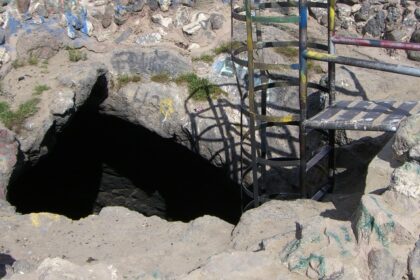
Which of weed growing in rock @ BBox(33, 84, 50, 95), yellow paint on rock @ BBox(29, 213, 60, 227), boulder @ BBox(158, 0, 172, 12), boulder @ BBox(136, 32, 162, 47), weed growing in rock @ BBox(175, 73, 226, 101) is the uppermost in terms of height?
boulder @ BBox(158, 0, 172, 12)

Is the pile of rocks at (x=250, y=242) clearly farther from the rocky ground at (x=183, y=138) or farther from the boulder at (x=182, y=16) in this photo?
the boulder at (x=182, y=16)

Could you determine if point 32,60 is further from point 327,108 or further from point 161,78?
point 327,108

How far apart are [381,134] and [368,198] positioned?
1.96 m

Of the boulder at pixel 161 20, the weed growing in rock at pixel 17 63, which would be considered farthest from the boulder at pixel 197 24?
the weed growing in rock at pixel 17 63

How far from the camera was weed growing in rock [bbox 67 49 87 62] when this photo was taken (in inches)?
233

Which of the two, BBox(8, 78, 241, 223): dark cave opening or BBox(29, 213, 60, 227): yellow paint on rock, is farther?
BBox(8, 78, 241, 223): dark cave opening

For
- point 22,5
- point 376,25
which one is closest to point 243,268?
point 376,25

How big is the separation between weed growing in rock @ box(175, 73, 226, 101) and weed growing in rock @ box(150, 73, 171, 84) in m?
0.12

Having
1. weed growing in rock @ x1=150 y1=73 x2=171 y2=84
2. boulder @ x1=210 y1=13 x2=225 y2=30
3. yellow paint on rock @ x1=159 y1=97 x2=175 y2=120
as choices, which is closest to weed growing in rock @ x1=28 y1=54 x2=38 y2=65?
weed growing in rock @ x1=150 y1=73 x2=171 y2=84

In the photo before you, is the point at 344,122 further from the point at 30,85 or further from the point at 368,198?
the point at 30,85

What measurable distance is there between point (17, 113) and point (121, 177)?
1.91 meters

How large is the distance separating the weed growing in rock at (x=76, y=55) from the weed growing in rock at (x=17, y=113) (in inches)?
26.9

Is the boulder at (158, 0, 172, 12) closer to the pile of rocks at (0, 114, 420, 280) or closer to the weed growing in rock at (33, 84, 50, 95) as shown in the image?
the weed growing in rock at (33, 84, 50, 95)

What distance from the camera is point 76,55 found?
5.92 metres
